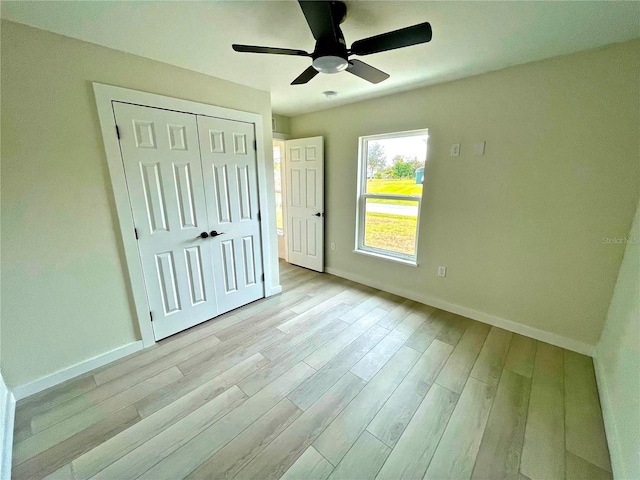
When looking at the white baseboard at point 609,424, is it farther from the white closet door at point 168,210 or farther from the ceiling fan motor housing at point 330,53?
the white closet door at point 168,210

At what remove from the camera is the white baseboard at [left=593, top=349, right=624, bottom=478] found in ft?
3.98

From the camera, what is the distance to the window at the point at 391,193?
2.84m

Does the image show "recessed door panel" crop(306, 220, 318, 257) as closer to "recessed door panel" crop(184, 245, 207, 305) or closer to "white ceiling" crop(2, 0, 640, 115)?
"recessed door panel" crop(184, 245, 207, 305)

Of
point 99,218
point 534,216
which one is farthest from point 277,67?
point 534,216

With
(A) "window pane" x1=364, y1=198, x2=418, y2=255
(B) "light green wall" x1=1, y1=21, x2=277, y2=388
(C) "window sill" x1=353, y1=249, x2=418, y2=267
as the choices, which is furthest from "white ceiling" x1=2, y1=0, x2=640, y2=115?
(C) "window sill" x1=353, y1=249, x2=418, y2=267

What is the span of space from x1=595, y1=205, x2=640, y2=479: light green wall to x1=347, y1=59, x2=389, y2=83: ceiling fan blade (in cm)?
200

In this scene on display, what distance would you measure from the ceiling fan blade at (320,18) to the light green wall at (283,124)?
2.55 m

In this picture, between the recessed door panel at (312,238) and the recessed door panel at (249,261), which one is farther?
the recessed door panel at (312,238)

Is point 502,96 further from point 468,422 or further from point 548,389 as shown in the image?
point 468,422

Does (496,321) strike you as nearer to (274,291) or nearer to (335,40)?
(274,291)

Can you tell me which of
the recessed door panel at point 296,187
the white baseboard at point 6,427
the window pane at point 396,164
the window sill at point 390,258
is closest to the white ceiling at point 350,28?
the window pane at point 396,164

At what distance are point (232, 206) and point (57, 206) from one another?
4.10 feet

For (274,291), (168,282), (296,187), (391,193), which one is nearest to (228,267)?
(168,282)

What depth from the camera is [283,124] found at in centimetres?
384
